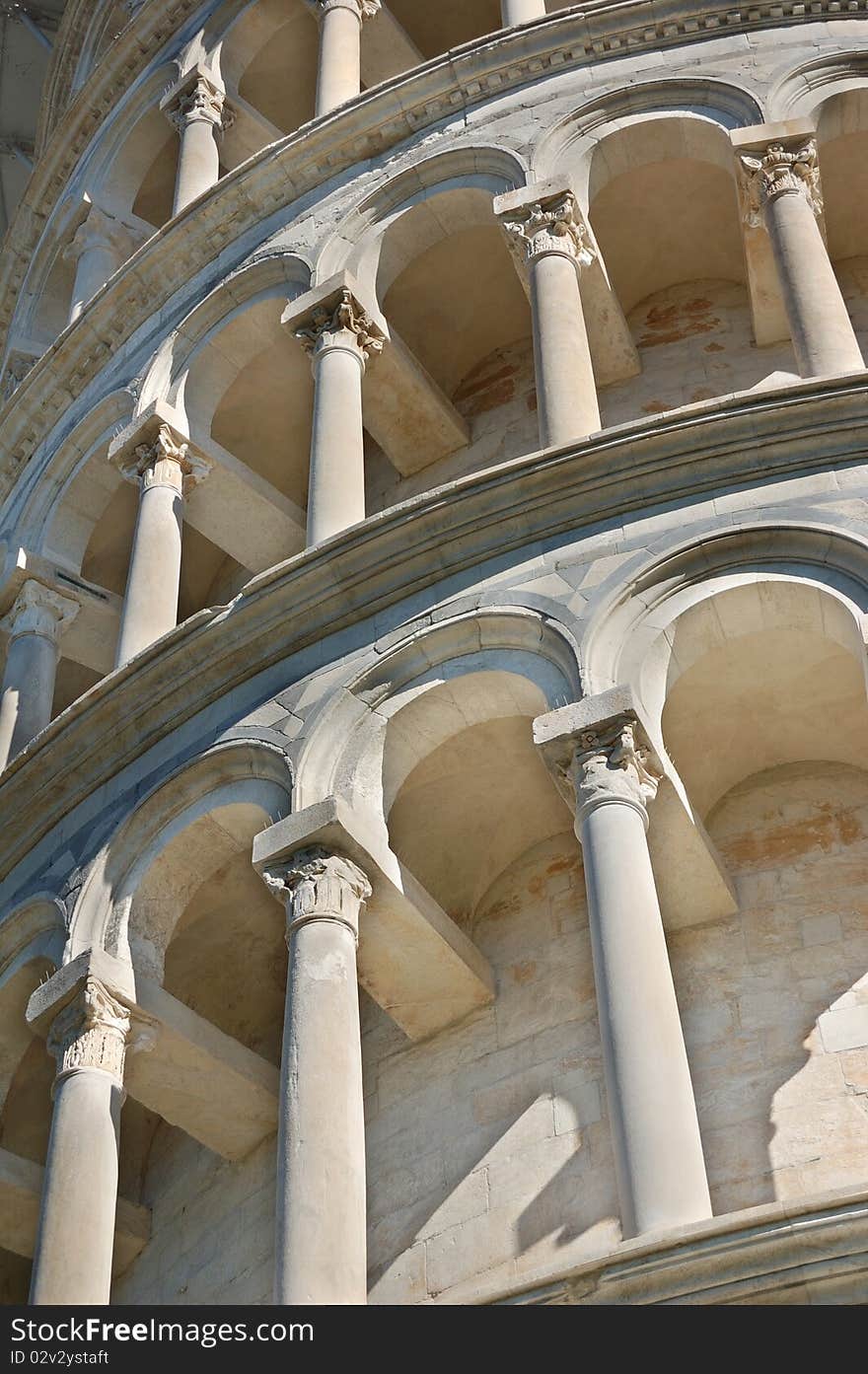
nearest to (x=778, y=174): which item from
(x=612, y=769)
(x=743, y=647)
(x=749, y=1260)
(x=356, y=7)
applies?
(x=743, y=647)

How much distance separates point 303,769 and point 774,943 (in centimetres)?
258

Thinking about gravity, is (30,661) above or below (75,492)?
below

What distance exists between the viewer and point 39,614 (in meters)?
15.5

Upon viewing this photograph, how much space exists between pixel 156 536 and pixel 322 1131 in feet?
18.4

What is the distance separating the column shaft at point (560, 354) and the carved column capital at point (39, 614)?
14.3 feet

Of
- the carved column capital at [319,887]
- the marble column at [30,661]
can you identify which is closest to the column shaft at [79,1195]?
the carved column capital at [319,887]

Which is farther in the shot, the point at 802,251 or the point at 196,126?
the point at 196,126

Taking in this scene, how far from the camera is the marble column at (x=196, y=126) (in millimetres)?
17547

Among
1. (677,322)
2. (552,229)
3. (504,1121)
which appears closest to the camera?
(504,1121)

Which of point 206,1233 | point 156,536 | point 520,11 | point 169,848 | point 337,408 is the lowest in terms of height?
point 206,1233

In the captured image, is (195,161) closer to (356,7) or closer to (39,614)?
(356,7)

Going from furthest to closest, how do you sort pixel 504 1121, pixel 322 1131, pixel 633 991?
pixel 504 1121 < pixel 322 1131 < pixel 633 991

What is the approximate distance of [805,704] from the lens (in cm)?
1140

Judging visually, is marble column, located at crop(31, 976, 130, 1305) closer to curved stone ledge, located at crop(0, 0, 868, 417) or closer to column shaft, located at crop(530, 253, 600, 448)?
column shaft, located at crop(530, 253, 600, 448)
